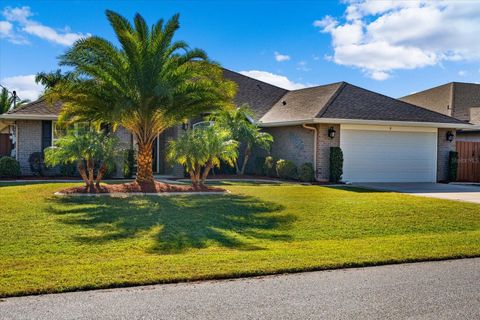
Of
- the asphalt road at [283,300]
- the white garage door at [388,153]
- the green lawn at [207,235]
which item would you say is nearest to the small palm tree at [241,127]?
the white garage door at [388,153]

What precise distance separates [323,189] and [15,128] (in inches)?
510

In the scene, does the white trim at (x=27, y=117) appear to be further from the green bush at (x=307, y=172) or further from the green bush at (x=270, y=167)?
the green bush at (x=307, y=172)

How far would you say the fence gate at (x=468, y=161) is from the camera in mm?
21656

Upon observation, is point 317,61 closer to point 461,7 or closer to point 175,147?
point 461,7

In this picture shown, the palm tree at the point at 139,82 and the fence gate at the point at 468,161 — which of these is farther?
the fence gate at the point at 468,161

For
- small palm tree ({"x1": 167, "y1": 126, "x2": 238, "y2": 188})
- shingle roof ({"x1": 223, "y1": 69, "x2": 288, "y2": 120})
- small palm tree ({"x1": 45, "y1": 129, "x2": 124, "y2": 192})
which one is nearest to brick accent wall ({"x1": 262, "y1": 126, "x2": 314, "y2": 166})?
shingle roof ({"x1": 223, "y1": 69, "x2": 288, "y2": 120})

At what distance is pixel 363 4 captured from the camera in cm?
1638

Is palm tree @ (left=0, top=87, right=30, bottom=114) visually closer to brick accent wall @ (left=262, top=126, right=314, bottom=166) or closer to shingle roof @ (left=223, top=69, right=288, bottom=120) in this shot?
shingle roof @ (left=223, top=69, right=288, bottom=120)

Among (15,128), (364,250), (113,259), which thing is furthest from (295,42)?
(113,259)

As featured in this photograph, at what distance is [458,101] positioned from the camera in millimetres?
26297

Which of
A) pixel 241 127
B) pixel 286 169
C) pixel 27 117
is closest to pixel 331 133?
pixel 286 169

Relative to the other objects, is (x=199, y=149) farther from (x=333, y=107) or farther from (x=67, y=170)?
(x=67, y=170)

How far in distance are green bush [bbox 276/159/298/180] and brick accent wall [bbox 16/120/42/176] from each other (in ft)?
33.1

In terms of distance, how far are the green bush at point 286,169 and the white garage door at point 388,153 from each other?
2054 millimetres
